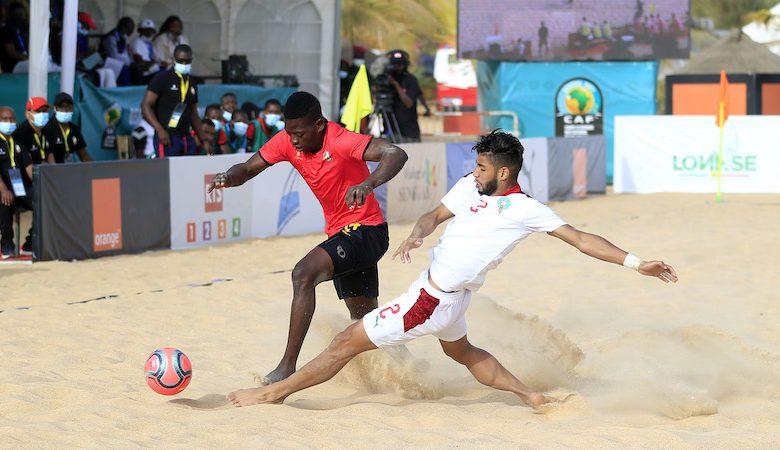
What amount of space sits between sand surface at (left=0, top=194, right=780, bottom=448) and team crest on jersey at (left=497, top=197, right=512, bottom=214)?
1079 millimetres

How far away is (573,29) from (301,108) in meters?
17.7

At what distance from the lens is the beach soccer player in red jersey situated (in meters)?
6.47

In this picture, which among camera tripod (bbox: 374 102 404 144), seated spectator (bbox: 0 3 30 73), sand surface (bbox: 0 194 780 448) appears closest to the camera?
sand surface (bbox: 0 194 780 448)

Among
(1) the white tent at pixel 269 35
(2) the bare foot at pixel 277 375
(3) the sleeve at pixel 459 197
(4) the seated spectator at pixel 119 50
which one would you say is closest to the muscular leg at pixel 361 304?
(2) the bare foot at pixel 277 375

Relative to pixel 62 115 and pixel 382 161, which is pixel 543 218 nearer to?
pixel 382 161

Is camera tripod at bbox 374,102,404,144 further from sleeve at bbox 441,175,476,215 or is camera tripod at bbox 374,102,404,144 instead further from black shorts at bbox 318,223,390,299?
A: sleeve at bbox 441,175,476,215

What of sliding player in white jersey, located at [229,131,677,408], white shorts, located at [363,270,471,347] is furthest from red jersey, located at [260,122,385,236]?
white shorts, located at [363,270,471,347]

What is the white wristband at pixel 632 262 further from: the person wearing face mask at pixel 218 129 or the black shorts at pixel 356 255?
the person wearing face mask at pixel 218 129

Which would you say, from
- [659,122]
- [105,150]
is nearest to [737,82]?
[659,122]

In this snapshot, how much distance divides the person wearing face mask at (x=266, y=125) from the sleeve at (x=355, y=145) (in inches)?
394

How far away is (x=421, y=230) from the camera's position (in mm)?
5922

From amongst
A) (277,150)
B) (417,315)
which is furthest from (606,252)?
(277,150)

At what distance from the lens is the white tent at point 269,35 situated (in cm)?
2052

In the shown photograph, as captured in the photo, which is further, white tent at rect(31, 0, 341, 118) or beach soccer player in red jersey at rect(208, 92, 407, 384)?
white tent at rect(31, 0, 341, 118)
